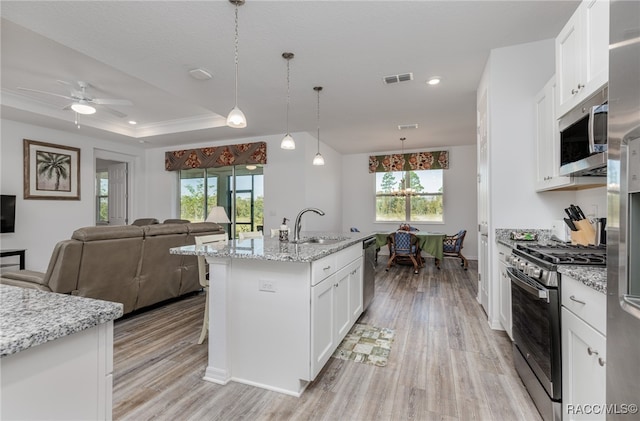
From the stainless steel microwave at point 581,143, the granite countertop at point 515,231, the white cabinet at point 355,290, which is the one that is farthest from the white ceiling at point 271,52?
the white cabinet at point 355,290

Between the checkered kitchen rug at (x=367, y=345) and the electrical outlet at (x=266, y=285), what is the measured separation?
3.01 ft

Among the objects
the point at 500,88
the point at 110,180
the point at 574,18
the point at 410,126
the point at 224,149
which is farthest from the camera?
the point at 110,180

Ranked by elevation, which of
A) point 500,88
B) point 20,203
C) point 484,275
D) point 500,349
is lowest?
point 500,349

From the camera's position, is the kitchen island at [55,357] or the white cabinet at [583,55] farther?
the white cabinet at [583,55]

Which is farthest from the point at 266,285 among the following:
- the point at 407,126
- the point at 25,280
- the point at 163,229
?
the point at 407,126

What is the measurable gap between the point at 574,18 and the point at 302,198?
4594 millimetres

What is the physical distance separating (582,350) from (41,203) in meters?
7.35

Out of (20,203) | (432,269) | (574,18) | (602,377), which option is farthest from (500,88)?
(20,203)

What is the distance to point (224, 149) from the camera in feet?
20.9

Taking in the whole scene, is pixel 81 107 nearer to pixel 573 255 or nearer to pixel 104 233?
pixel 104 233

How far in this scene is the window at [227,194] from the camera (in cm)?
653

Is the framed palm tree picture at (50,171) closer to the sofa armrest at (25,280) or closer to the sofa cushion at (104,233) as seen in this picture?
the sofa armrest at (25,280)

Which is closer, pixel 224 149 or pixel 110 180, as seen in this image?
pixel 224 149

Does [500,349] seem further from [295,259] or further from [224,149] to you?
[224,149]
